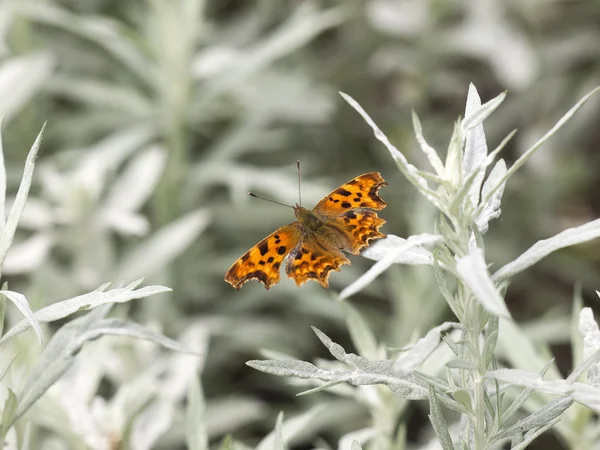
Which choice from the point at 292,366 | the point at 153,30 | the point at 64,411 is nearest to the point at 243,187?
the point at 153,30

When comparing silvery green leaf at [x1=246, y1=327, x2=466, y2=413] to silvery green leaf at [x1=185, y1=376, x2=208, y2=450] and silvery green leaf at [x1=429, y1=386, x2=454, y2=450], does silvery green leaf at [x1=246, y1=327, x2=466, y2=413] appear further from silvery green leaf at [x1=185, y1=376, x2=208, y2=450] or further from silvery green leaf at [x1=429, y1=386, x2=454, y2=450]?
silvery green leaf at [x1=185, y1=376, x2=208, y2=450]

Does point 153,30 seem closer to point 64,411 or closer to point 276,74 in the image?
point 276,74

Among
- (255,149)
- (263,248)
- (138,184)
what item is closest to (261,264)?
(263,248)

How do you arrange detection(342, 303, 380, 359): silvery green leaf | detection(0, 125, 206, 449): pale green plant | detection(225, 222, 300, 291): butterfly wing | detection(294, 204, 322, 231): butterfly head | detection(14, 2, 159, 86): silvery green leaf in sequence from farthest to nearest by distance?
1. detection(14, 2, 159, 86): silvery green leaf
2. detection(342, 303, 380, 359): silvery green leaf
3. detection(294, 204, 322, 231): butterfly head
4. detection(225, 222, 300, 291): butterfly wing
5. detection(0, 125, 206, 449): pale green plant

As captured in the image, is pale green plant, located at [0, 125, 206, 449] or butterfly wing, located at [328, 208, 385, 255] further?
butterfly wing, located at [328, 208, 385, 255]

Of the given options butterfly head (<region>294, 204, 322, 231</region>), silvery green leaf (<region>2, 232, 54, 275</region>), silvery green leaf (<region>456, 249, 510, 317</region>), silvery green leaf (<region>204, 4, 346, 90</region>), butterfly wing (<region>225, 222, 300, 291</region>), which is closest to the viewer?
silvery green leaf (<region>456, 249, 510, 317</region>)

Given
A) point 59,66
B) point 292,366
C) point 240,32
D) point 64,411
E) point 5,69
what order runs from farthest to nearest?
point 240,32, point 59,66, point 5,69, point 64,411, point 292,366

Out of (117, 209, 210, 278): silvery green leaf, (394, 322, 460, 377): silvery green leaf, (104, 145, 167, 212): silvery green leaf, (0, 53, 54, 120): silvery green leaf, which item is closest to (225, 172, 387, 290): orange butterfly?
(394, 322, 460, 377): silvery green leaf

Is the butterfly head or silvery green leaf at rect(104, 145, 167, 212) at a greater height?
the butterfly head

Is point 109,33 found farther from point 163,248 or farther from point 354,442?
point 354,442
